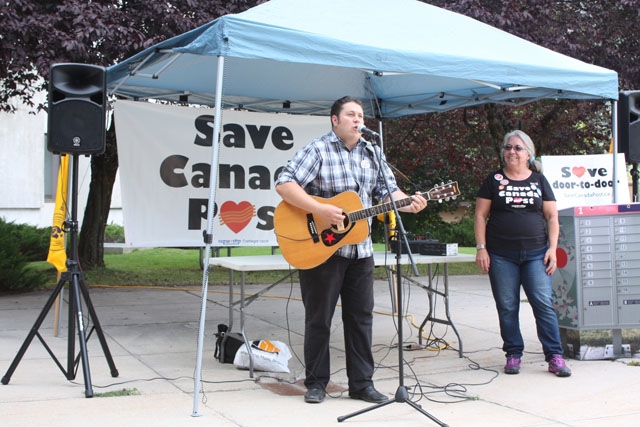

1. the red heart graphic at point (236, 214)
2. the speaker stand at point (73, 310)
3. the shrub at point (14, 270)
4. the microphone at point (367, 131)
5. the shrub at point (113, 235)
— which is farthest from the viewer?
the shrub at point (113, 235)

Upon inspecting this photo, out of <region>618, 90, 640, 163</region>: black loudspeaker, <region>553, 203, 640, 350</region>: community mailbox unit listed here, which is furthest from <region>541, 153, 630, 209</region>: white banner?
<region>618, 90, 640, 163</region>: black loudspeaker

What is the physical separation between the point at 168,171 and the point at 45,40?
269 centimetres

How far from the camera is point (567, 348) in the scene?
662 centimetres

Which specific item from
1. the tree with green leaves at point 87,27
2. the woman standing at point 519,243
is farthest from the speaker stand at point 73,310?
the tree with green leaves at point 87,27

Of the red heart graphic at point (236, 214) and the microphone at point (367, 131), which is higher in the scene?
the microphone at point (367, 131)

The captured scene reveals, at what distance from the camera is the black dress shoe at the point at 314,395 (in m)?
5.04

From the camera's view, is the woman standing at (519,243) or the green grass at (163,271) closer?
the woman standing at (519,243)

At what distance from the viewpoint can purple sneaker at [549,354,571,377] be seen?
5840 mm

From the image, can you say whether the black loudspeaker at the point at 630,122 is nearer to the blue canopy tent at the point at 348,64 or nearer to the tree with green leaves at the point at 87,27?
the blue canopy tent at the point at 348,64

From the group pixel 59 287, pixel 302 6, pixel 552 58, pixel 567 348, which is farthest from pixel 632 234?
pixel 59 287

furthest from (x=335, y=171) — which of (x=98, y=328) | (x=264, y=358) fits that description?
(x=98, y=328)

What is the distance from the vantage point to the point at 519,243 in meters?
5.88

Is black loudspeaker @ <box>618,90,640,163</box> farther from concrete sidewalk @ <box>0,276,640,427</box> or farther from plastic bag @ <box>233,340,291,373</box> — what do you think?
plastic bag @ <box>233,340,291,373</box>

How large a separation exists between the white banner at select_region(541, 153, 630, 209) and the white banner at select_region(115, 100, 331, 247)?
9.30ft
